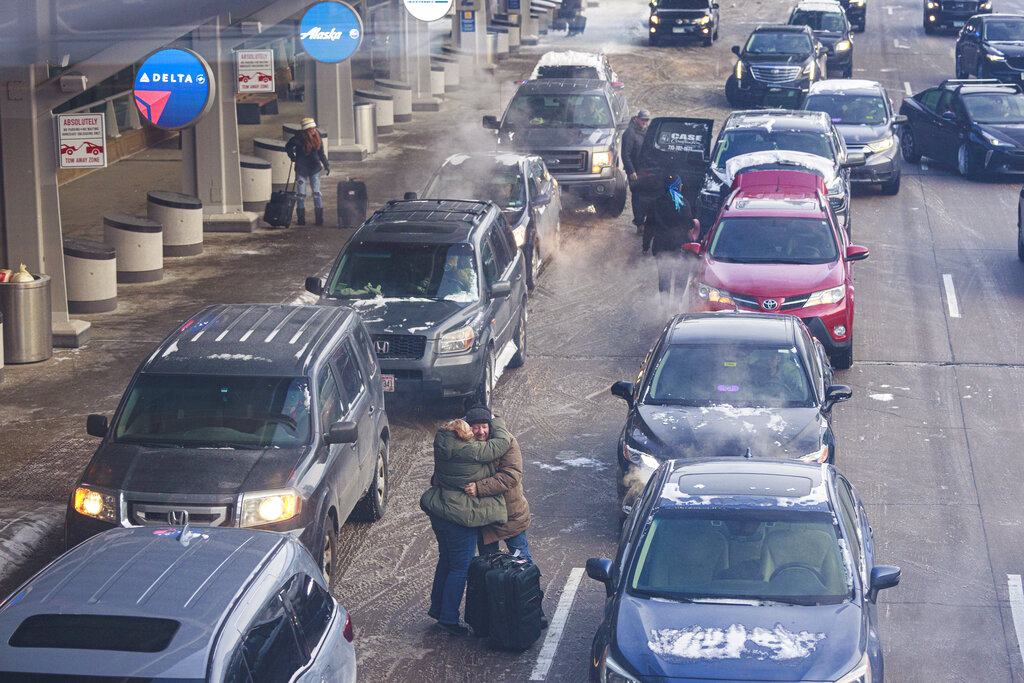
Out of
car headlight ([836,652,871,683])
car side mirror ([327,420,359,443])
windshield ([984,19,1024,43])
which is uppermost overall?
windshield ([984,19,1024,43])

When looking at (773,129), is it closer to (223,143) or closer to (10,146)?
(223,143)

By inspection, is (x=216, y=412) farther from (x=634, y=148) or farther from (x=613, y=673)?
(x=634, y=148)

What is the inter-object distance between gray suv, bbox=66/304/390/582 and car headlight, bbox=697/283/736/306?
5508 mm

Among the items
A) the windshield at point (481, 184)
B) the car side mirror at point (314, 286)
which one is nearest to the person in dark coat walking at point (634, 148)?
the windshield at point (481, 184)

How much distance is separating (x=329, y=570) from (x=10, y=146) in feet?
26.8

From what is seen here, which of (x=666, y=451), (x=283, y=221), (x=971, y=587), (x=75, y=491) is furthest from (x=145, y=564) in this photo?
(x=283, y=221)

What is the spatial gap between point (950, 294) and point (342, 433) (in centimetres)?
1156

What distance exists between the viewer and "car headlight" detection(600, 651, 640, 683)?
744cm

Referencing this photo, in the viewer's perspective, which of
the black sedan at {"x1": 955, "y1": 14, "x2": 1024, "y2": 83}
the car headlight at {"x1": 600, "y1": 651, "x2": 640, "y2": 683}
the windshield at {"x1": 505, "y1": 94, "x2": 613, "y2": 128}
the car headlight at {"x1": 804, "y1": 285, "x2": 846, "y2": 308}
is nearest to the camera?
the car headlight at {"x1": 600, "y1": 651, "x2": 640, "y2": 683}

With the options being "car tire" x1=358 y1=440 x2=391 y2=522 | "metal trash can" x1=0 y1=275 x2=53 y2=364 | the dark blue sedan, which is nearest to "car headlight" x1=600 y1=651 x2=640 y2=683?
the dark blue sedan

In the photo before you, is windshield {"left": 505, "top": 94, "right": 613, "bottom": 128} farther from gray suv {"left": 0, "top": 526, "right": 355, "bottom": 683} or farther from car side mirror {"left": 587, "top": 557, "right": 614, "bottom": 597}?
gray suv {"left": 0, "top": 526, "right": 355, "bottom": 683}

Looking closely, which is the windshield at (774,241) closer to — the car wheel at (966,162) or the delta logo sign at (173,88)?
the delta logo sign at (173,88)

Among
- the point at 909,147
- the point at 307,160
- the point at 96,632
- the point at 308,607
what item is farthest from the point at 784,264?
the point at 909,147

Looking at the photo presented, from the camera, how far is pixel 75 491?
974 cm
